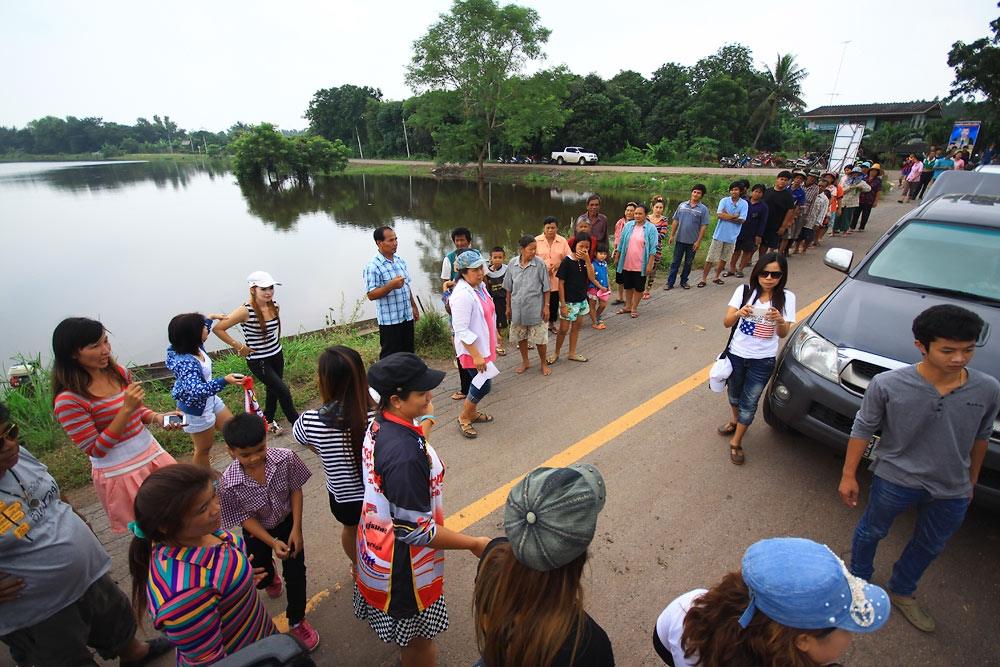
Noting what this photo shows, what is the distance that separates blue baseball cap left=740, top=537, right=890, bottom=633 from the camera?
3.57 ft

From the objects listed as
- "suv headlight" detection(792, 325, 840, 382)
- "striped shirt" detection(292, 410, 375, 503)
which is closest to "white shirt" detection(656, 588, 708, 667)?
"striped shirt" detection(292, 410, 375, 503)

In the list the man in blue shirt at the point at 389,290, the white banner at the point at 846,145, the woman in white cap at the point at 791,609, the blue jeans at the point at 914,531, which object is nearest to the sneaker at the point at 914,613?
the blue jeans at the point at 914,531

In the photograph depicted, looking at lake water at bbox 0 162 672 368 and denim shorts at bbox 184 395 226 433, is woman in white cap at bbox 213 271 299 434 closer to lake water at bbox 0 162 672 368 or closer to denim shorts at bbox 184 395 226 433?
denim shorts at bbox 184 395 226 433

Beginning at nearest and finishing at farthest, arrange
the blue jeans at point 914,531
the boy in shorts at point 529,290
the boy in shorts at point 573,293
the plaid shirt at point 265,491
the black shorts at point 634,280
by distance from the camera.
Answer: the plaid shirt at point 265,491
the blue jeans at point 914,531
the boy in shorts at point 529,290
the boy in shorts at point 573,293
the black shorts at point 634,280

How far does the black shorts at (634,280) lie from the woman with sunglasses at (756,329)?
2.91m

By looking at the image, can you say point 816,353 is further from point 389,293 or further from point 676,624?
point 389,293

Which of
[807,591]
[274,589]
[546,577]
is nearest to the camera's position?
[807,591]

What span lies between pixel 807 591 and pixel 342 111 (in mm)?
76965

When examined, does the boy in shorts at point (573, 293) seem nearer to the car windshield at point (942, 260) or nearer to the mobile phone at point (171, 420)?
the car windshield at point (942, 260)

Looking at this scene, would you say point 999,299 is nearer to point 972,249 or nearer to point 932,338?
point 972,249

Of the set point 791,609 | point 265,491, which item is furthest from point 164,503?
point 791,609

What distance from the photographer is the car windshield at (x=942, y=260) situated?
11.4 feet

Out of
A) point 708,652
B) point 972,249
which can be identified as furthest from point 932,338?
point 972,249

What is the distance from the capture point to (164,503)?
1.53 meters
